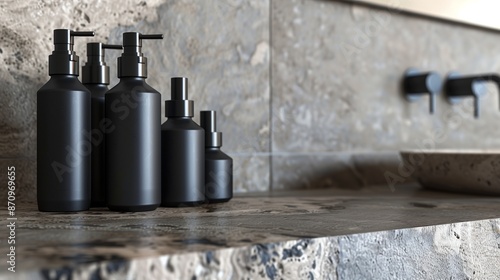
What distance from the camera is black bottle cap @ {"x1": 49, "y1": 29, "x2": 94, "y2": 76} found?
689 mm

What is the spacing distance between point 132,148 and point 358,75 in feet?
2.10

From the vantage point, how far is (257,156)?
1.04m

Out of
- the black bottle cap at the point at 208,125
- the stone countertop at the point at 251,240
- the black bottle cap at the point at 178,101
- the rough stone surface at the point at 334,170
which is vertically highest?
the black bottle cap at the point at 178,101

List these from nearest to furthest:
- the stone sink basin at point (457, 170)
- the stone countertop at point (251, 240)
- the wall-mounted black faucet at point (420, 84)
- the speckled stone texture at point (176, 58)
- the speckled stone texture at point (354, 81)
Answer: the stone countertop at point (251, 240), the speckled stone texture at point (176, 58), the stone sink basin at point (457, 170), the speckled stone texture at point (354, 81), the wall-mounted black faucet at point (420, 84)

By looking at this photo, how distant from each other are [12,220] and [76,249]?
217 millimetres

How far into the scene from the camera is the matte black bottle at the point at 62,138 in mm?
675

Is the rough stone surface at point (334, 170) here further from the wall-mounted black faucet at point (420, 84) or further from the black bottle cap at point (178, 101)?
the black bottle cap at point (178, 101)

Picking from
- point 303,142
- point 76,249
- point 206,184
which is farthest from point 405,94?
point 76,249

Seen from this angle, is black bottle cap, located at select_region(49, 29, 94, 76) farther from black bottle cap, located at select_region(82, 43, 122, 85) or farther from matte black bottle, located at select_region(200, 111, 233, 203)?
matte black bottle, located at select_region(200, 111, 233, 203)

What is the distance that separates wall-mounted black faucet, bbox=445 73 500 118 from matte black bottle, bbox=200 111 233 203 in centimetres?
72

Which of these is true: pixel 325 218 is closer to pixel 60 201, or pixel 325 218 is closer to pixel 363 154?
pixel 60 201

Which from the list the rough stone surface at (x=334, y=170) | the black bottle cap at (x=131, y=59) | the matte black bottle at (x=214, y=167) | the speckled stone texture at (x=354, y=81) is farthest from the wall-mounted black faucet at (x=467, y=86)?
the black bottle cap at (x=131, y=59)

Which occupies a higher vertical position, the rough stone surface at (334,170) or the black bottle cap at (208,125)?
the black bottle cap at (208,125)

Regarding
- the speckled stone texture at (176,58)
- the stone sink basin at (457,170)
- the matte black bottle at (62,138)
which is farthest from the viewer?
the stone sink basin at (457,170)
